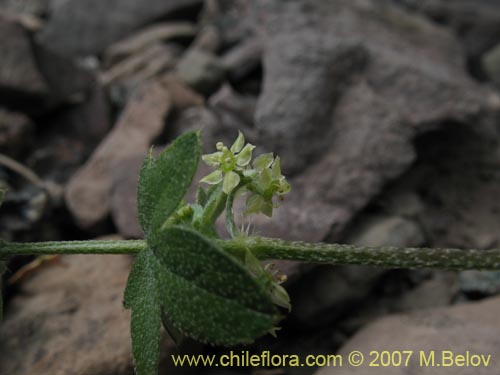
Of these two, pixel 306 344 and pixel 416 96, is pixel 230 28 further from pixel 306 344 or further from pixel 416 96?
pixel 306 344

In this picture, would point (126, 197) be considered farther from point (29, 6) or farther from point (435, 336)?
point (29, 6)

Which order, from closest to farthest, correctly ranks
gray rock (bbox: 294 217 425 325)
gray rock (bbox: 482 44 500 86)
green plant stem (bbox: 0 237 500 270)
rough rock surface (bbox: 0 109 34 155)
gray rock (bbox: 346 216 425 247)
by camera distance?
green plant stem (bbox: 0 237 500 270) → gray rock (bbox: 294 217 425 325) → gray rock (bbox: 346 216 425 247) → rough rock surface (bbox: 0 109 34 155) → gray rock (bbox: 482 44 500 86)

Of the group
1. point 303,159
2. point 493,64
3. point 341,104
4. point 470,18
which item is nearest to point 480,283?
point 303,159

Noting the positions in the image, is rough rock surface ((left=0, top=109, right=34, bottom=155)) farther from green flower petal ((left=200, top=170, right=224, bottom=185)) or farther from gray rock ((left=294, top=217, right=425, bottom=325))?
green flower petal ((left=200, top=170, right=224, bottom=185))

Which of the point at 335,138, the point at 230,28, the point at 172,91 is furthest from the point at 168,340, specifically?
the point at 230,28

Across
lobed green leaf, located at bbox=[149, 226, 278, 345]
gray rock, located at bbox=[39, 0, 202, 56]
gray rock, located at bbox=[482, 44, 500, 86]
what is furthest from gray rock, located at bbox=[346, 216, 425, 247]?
gray rock, located at bbox=[39, 0, 202, 56]

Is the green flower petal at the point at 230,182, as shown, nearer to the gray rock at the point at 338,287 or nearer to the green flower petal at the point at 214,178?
the green flower petal at the point at 214,178

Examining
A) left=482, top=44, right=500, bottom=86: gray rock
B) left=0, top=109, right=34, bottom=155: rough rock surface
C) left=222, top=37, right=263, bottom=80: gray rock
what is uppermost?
left=222, top=37, right=263, bottom=80: gray rock
